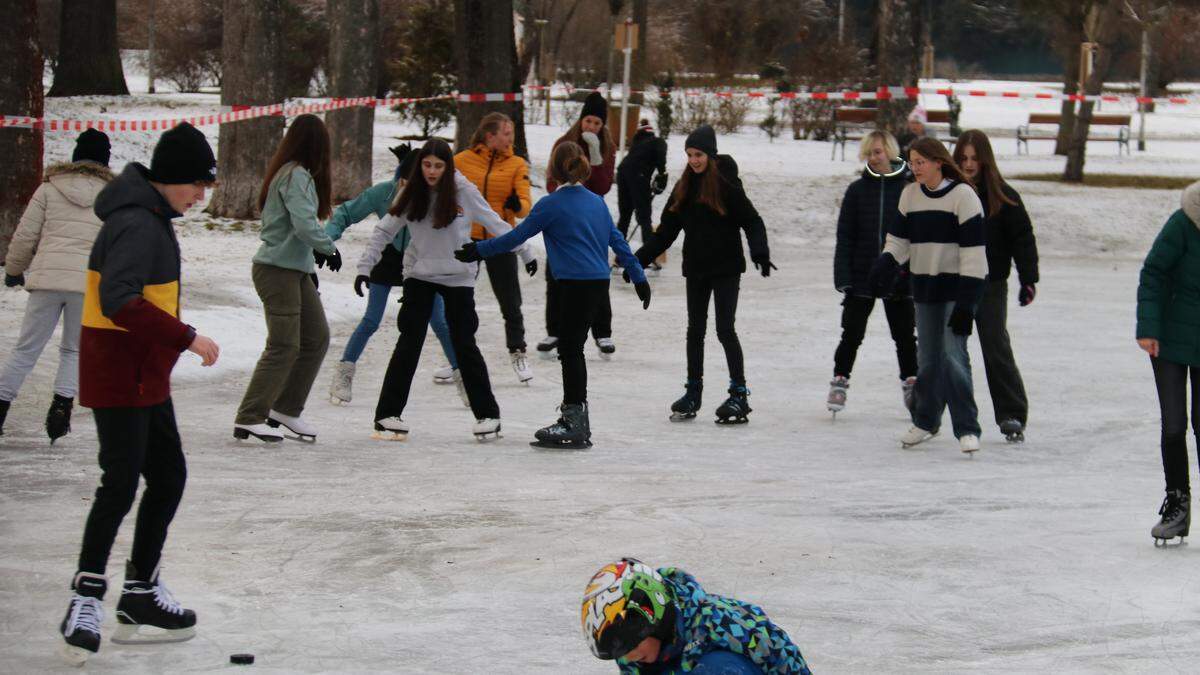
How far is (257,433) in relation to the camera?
363 inches

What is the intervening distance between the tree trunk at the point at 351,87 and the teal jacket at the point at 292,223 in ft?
40.4

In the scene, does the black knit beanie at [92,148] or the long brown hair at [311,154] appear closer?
the long brown hair at [311,154]

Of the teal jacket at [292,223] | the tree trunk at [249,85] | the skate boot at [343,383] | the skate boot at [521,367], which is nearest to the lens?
the teal jacket at [292,223]

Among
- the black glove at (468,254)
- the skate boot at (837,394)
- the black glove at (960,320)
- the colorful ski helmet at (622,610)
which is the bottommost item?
the skate boot at (837,394)

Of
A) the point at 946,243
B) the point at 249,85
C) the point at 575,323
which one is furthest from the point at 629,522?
the point at 249,85

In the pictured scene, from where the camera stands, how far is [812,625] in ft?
19.8

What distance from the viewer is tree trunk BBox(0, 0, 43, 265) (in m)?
13.8

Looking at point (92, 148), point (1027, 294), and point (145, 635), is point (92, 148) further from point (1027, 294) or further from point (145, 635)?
point (1027, 294)

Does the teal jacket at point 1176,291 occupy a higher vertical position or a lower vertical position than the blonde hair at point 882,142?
lower

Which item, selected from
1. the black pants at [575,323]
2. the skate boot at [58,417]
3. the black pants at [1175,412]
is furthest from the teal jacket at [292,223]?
the black pants at [1175,412]

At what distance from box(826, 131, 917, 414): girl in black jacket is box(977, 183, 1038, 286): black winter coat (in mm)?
653

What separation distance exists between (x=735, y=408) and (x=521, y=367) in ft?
6.61

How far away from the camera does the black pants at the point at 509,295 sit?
1191cm

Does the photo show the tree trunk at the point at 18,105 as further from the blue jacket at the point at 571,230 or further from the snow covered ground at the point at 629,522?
the blue jacket at the point at 571,230
